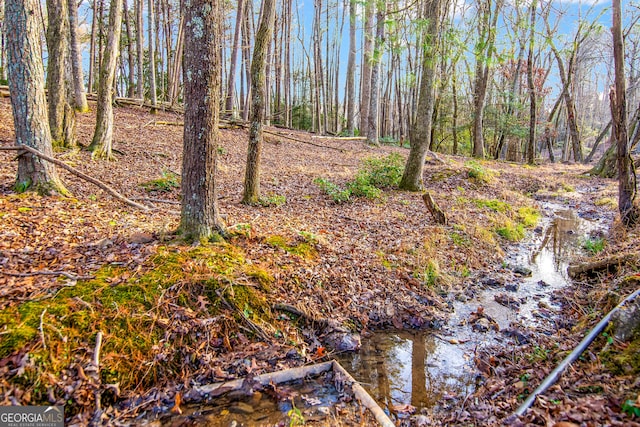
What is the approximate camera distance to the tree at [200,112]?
4016 mm

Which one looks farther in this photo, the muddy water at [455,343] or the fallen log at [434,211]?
the fallen log at [434,211]

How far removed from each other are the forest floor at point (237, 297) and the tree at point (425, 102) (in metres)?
1.87

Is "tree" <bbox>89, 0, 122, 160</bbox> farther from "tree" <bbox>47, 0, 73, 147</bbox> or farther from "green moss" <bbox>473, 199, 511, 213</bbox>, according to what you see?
"green moss" <bbox>473, 199, 511, 213</bbox>

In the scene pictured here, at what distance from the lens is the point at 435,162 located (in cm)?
1365

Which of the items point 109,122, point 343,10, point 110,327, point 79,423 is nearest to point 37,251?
point 110,327

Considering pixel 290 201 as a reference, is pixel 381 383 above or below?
below

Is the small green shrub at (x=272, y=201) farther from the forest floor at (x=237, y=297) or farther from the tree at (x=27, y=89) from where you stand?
the tree at (x=27, y=89)

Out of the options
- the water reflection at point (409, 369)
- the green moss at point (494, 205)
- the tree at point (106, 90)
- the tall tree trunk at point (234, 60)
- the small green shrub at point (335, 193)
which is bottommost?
the water reflection at point (409, 369)

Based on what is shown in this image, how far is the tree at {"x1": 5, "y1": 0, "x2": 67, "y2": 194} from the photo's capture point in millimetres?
5055

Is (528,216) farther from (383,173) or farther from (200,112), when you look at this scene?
(200,112)

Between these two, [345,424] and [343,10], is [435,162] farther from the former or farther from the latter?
[343,10]

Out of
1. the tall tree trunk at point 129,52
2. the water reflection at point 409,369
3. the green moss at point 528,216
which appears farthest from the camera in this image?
the tall tree trunk at point 129,52

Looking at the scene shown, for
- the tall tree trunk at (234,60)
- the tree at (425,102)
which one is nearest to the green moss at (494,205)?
the tree at (425,102)

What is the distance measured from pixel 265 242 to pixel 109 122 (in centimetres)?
651
